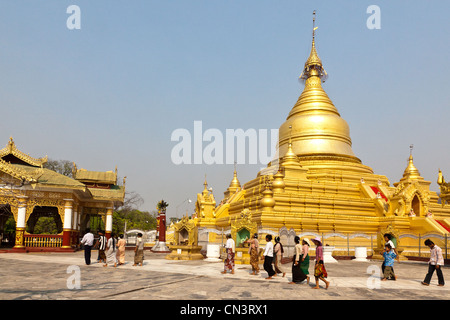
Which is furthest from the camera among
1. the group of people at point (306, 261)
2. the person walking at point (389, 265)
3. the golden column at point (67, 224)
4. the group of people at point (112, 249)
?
the golden column at point (67, 224)

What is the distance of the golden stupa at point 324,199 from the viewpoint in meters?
25.3

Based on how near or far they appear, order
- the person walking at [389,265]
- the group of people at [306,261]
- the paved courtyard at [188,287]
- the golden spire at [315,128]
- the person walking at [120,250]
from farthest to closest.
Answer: the golden spire at [315,128] < the person walking at [120,250] < the person walking at [389,265] < the group of people at [306,261] < the paved courtyard at [188,287]

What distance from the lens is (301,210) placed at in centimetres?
2747

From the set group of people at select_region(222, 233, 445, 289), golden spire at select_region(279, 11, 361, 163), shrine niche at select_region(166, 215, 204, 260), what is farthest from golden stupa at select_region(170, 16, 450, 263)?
group of people at select_region(222, 233, 445, 289)

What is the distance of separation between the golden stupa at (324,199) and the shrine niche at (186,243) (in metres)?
2.55

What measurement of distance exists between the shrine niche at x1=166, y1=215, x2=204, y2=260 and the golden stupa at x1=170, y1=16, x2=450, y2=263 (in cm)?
255

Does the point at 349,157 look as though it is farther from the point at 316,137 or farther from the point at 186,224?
the point at 186,224

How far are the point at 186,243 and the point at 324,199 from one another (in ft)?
36.0

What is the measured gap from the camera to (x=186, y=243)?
23406 millimetres

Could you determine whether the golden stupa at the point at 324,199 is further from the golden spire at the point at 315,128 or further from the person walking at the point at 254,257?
the person walking at the point at 254,257

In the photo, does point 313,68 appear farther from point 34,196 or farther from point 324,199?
point 34,196

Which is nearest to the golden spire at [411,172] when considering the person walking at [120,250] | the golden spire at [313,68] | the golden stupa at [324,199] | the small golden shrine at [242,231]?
the golden stupa at [324,199]

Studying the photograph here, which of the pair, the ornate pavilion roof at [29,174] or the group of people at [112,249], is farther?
the ornate pavilion roof at [29,174]
